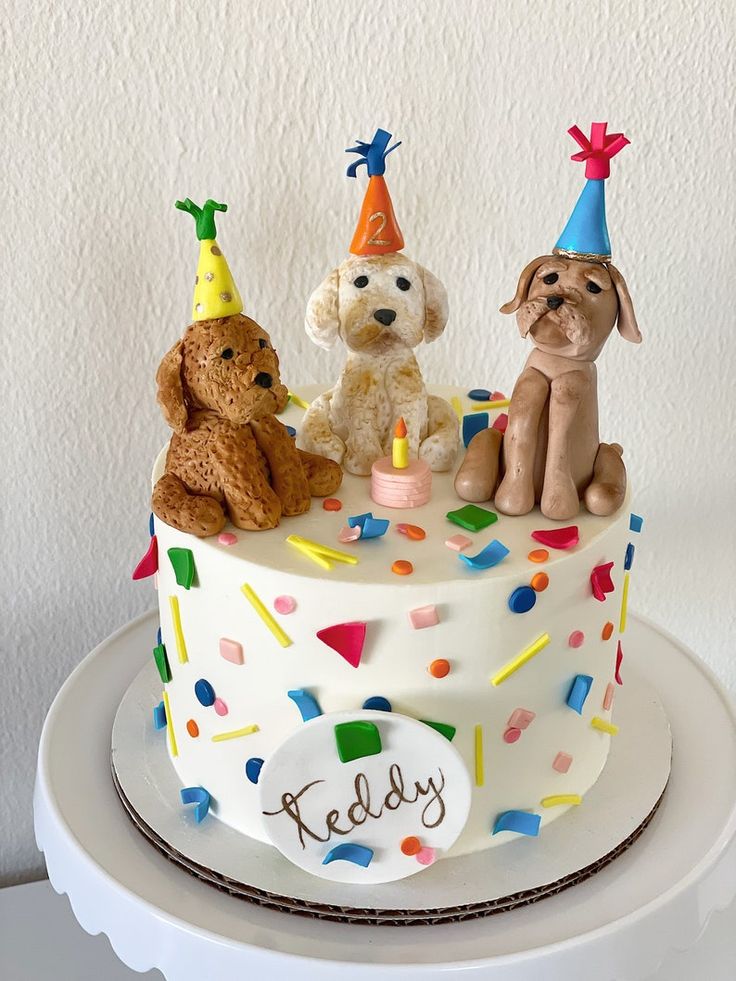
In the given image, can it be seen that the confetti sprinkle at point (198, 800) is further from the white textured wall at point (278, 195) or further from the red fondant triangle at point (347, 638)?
the white textured wall at point (278, 195)

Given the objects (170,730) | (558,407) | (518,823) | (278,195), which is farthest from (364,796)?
(278,195)

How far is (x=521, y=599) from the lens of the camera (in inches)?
32.7

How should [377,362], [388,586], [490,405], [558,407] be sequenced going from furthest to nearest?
→ [490,405] < [377,362] < [558,407] < [388,586]

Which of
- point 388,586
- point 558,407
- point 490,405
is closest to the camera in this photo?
point 388,586

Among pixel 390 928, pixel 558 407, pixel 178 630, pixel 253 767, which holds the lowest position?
pixel 390 928

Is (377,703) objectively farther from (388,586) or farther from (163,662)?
(163,662)

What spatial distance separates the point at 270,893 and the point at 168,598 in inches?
11.1

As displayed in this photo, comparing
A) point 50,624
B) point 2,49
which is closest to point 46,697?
point 50,624

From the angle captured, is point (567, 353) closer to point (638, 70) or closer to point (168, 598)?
point (168, 598)

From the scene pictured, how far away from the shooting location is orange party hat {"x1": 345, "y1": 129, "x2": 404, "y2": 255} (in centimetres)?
96

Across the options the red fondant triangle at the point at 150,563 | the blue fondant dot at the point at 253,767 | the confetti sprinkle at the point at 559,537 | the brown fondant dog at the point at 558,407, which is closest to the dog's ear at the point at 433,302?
the brown fondant dog at the point at 558,407

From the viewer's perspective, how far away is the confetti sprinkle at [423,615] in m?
0.81

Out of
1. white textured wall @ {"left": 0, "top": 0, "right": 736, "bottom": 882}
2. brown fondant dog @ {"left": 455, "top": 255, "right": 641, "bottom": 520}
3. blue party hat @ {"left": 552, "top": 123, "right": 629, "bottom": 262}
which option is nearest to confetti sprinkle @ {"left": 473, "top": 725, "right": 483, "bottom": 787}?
brown fondant dog @ {"left": 455, "top": 255, "right": 641, "bottom": 520}

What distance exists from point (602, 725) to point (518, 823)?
0.14m
